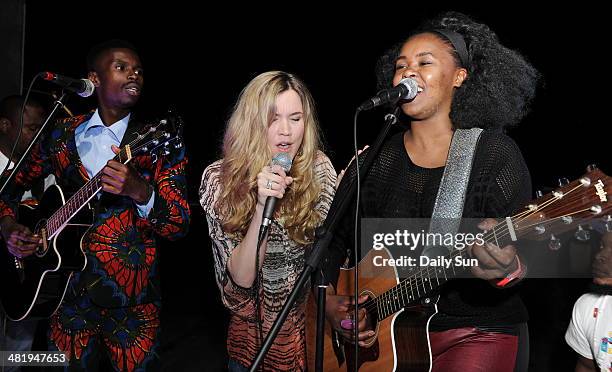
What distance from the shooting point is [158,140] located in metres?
3.32

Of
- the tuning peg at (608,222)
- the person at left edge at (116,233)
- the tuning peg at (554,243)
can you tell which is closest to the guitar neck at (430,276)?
the tuning peg at (554,243)

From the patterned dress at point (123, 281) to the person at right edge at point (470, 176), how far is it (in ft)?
3.26

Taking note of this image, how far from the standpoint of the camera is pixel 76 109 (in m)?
6.95

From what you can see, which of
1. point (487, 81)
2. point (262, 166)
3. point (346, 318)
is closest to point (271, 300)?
point (346, 318)

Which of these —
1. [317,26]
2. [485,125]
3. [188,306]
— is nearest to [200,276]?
[188,306]

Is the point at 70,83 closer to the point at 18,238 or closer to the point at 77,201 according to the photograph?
the point at 77,201

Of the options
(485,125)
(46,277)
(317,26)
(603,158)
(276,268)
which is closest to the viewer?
(485,125)

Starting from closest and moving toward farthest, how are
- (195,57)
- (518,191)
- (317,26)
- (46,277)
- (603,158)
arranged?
(518,191) → (46,277) → (603,158) → (317,26) → (195,57)

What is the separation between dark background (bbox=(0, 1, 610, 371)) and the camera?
527 centimetres

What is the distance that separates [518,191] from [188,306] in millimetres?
5191

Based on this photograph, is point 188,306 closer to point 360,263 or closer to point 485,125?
point 360,263

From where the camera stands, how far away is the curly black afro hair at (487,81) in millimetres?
2582

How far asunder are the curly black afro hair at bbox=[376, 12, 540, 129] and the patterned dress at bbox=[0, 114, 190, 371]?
58.0 inches

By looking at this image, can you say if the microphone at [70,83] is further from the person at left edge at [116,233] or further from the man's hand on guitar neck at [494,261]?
the man's hand on guitar neck at [494,261]
